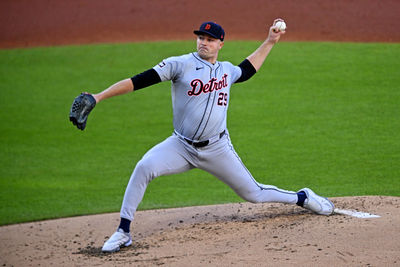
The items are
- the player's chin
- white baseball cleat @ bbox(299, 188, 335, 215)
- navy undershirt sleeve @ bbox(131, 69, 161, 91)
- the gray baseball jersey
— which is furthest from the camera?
white baseball cleat @ bbox(299, 188, 335, 215)

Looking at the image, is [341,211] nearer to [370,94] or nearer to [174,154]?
[174,154]

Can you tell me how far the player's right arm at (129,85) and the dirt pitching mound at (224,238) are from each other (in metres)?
1.29

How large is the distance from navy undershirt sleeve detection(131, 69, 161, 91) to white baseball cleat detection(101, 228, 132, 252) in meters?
1.24

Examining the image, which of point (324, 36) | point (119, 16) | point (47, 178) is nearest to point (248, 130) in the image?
point (47, 178)

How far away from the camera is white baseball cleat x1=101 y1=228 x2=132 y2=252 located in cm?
499

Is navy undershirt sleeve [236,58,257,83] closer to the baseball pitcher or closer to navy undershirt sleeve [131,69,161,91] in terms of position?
the baseball pitcher

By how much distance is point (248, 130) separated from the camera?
31.4 feet

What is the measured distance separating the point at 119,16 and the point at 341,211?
12.1m

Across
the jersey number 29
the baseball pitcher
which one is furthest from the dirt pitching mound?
the jersey number 29

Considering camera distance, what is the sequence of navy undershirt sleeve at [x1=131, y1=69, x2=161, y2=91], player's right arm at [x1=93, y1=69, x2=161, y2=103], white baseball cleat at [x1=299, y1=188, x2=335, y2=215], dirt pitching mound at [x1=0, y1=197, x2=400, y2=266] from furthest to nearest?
white baseball cleat at [x1=299, y1=188, x2=335, y2=215] → navy undershirt sleeve at [x1=131, y1=69, x2=161, y2=91] → player's right arm at [x1=93, y1=69, x2=161, y2=103] → dirt pitching mound at [x1=0, y1=197, x2=400, y2=266]

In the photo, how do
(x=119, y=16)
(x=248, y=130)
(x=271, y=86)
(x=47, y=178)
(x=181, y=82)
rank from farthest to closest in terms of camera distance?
(x=119, y=16)
(x=271, y=86)
(x=248, y=130)
(x=47, y=178)
(x=181, y=82)

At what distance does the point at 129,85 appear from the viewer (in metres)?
4.70

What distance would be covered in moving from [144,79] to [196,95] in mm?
471

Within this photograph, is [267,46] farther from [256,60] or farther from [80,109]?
[80,109]
